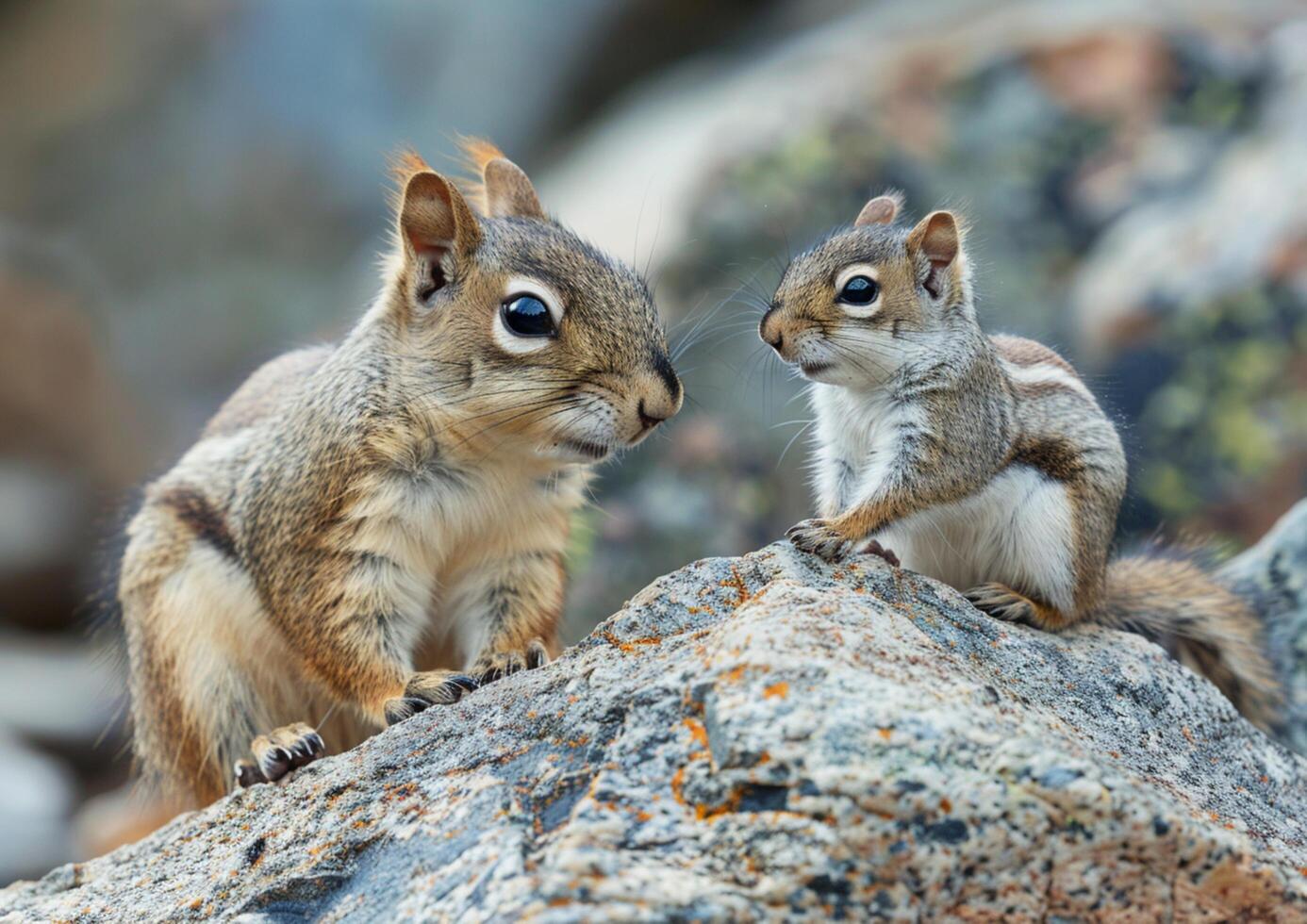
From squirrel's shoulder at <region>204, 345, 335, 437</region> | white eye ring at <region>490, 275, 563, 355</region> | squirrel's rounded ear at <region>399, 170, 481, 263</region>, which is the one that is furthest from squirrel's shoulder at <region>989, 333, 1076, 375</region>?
squirrel's shoulder at <region>204, 345, 335, 437</region>

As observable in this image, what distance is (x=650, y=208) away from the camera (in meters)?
7.98

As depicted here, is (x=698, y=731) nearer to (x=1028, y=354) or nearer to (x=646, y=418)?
(x=646, y=418)

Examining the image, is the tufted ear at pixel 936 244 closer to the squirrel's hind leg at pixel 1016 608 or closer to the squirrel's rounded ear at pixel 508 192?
the squirrel's hind leg at pixel 1016 608

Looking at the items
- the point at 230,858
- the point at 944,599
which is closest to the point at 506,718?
the point at 230,858

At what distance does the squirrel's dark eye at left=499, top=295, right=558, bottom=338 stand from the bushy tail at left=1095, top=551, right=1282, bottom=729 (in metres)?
1.75

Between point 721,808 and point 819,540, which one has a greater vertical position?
point 819,540

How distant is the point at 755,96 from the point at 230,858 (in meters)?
7.41

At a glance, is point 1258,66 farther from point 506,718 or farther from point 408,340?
point 506,718

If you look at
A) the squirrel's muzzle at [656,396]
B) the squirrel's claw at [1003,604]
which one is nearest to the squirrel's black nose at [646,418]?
the squirrel's muzzle at [656,396]

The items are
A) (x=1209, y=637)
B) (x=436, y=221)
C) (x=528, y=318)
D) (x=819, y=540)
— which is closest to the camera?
(x=819, y=540)

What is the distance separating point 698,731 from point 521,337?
1.48 metres

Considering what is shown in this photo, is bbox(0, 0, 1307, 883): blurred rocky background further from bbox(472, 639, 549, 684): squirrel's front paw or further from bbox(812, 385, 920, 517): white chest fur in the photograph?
bbox(472, 639, 549, 684): squirrel's front paw

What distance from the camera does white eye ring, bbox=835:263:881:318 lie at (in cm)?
356

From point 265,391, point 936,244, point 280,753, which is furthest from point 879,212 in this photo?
point 280,753
